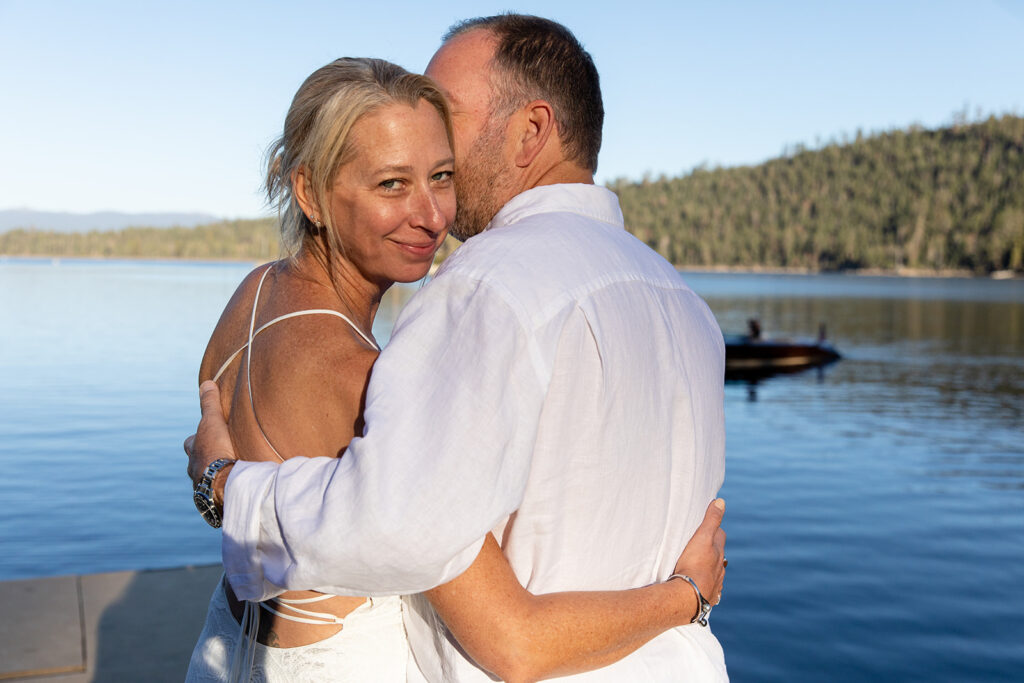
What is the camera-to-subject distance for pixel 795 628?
780 centimetres

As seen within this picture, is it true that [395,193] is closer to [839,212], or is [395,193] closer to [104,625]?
[104,625]

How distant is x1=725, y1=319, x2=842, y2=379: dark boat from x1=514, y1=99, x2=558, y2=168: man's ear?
26649mm

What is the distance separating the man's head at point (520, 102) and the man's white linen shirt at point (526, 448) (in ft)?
0.47

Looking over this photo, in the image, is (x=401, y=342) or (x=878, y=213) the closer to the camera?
(x=401, y=342)

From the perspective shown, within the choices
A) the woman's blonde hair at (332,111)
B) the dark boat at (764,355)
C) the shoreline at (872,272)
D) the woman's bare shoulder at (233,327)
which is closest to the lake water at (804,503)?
the dark boat at (764,355)

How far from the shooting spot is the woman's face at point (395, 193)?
1647 millimetres

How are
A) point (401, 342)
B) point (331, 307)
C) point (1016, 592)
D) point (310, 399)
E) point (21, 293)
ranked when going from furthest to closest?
point (21, 293) < point (1016, 592) < point (331, 307) < point (310, 399) < point (401, 342)

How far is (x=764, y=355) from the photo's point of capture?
2914 cm

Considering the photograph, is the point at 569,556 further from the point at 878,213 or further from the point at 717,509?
the point at 878,213

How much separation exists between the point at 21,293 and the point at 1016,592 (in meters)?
68.9

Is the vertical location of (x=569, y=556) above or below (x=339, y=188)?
below

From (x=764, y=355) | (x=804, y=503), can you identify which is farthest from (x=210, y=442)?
(x=764, y=355)

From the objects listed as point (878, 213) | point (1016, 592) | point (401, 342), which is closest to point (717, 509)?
point (401, 342)

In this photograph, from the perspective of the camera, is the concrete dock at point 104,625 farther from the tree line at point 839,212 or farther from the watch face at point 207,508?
the tree line at point 839,212
